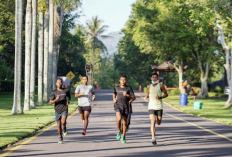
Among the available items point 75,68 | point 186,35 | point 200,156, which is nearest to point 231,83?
point 186,35

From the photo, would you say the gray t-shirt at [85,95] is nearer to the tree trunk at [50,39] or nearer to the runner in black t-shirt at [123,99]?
the runner in black t-shirt at [123,99]

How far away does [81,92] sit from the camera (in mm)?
15289

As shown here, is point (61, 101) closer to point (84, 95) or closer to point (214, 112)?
point (84, 95)

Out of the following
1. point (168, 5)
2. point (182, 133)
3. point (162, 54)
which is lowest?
point (182, 133)

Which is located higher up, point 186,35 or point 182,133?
point 186,35

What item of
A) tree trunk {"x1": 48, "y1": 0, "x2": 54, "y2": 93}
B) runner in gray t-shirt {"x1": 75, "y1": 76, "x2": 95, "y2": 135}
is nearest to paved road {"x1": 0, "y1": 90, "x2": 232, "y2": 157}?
runner in gray t-shirt {"x1": 75, "y1": 76, "x2": 95, "y2": 135}

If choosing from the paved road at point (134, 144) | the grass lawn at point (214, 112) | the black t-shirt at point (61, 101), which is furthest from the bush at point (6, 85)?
the black t-shirt at point (61, 101)

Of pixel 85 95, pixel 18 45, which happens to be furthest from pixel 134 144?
pixel 18 45

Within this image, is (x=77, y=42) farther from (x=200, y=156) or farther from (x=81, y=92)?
(x=200, y=156)

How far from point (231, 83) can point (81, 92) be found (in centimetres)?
2404

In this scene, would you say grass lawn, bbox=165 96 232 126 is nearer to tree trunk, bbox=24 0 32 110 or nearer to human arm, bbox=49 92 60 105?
Result: tree trunk, bbox=24 0 32 110

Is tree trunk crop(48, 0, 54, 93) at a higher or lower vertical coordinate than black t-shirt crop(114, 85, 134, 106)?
higher

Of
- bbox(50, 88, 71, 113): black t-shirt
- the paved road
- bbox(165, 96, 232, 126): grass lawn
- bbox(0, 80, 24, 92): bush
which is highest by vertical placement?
bbox(0, 80, 24, 92): bush

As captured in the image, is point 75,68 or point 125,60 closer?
point 75,68
